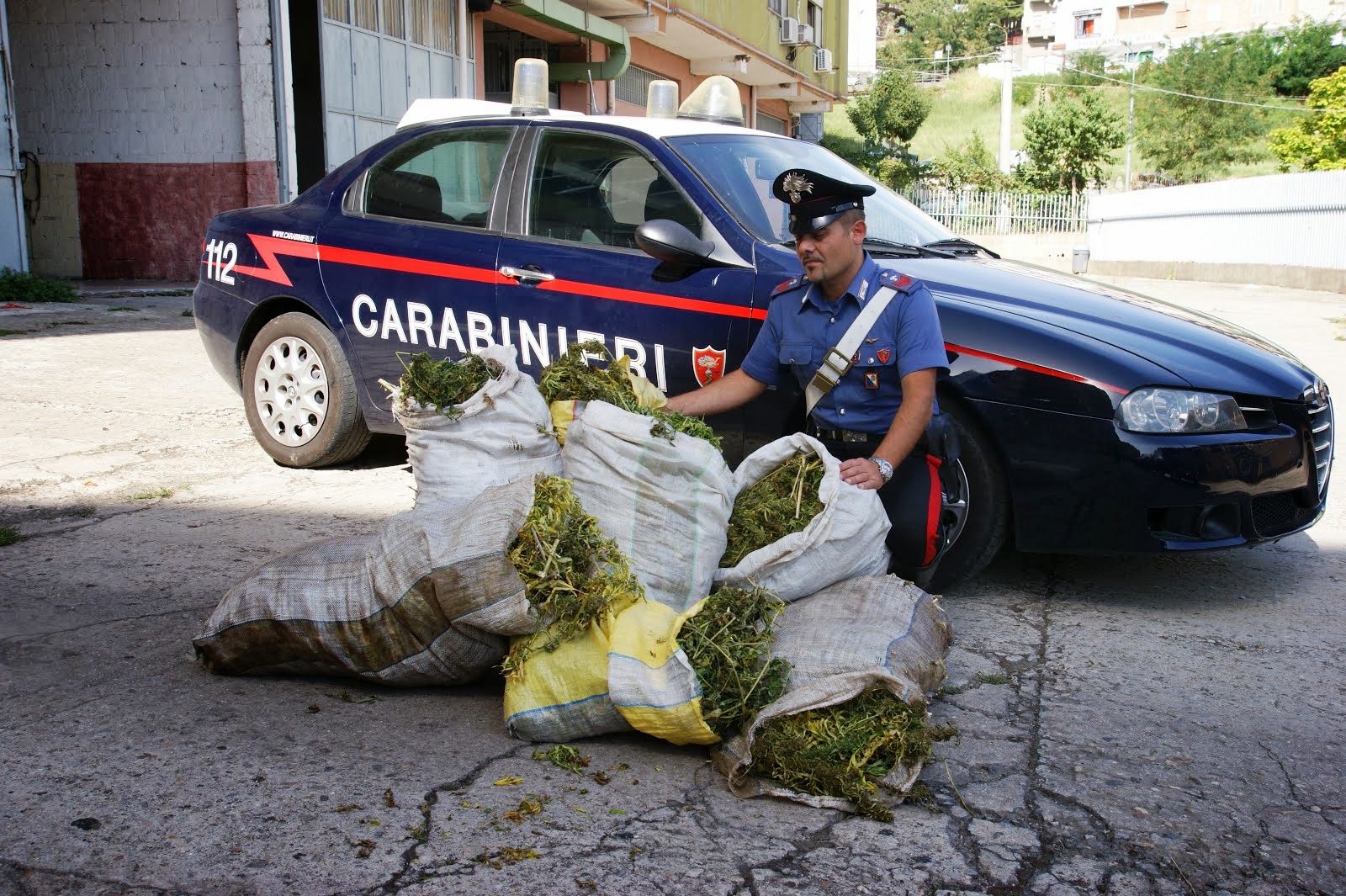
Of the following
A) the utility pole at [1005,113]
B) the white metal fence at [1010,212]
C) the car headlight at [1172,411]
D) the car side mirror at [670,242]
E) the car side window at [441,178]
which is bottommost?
the car headlight at [1172,411]

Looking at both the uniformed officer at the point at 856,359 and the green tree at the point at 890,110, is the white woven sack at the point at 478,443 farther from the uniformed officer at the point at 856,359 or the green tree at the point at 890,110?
the green tree at the point at 890,110

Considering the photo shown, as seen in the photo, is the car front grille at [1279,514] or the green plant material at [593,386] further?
the car front grille at [1279,514]

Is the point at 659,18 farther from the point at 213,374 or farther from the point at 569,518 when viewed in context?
the point at 569,518

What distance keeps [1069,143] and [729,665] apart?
43.2 m

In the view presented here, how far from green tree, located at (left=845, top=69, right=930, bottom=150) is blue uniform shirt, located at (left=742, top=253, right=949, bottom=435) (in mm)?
43329

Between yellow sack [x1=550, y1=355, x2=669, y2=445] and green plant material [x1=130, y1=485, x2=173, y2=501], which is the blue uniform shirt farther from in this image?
green plant material [x1=130, y1=485, x2=173, y2=501]

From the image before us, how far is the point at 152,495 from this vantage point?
544 centimetres

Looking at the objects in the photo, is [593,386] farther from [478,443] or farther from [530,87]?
[530,87]

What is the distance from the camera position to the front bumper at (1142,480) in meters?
3.91

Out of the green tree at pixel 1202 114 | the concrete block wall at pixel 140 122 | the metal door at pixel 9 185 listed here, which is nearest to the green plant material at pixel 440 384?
the metal door at pixel 9 185

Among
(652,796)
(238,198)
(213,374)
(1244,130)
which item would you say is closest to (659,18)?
(238,198)

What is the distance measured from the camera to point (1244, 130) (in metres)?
51.6

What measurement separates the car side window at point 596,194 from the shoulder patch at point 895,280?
95 cm

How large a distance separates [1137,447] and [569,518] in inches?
77.4
